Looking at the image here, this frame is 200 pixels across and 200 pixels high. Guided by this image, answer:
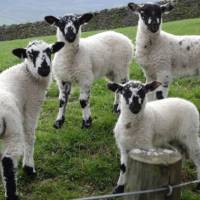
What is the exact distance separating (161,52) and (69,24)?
192 cm

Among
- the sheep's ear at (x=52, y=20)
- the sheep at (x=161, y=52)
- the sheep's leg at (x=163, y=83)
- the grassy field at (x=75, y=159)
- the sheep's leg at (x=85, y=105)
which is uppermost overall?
the sheep's ear at (x=52, y=20)

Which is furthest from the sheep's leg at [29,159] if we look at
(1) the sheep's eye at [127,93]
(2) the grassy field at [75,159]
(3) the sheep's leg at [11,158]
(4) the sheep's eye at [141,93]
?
(4) the sheep's eye at [141,93]

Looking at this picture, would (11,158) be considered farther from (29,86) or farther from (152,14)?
(152,14)

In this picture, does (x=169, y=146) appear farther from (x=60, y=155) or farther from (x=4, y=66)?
(x=4, y=66)

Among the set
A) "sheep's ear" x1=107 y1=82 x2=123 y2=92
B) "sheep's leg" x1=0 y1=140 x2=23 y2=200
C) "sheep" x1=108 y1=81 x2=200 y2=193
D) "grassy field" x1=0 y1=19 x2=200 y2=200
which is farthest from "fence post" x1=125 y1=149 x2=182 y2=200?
"grassy field" x1=0 y1=19 x2=200 y2=200

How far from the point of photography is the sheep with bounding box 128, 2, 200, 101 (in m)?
9.72

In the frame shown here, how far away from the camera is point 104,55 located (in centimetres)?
1025

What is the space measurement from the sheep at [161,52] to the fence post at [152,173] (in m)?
5.49

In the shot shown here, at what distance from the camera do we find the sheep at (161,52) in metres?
9.72

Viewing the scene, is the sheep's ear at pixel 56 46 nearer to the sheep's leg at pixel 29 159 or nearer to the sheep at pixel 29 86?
the sheep at pixel 29 86

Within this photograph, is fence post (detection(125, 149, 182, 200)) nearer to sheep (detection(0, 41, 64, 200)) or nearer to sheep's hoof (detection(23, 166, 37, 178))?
sheep (detection(0, 41, 64, 200))

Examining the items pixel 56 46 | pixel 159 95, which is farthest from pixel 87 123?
pixel 56 46

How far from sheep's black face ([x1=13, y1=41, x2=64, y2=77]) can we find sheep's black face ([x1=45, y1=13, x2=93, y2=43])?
1541 mm

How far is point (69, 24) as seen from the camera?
940 centimetres
